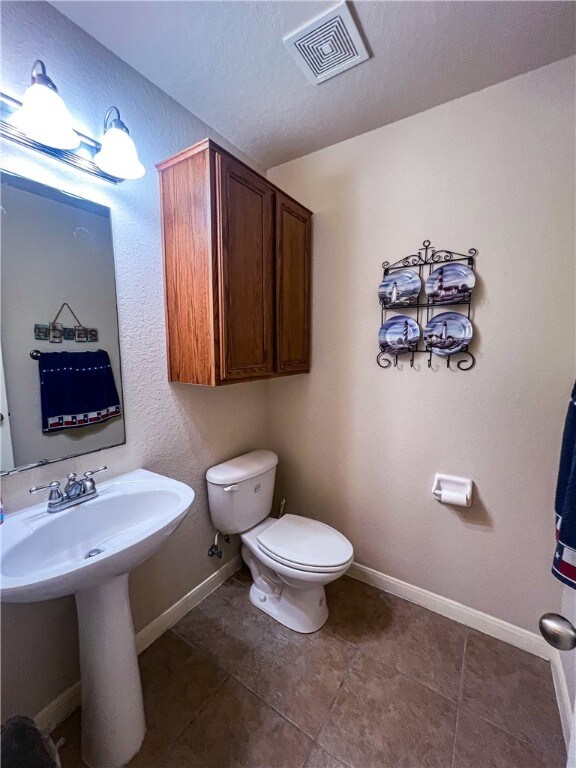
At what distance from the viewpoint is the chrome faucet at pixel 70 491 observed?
103cm

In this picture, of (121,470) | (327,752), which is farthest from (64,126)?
(327,752)

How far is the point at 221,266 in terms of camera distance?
1.25m

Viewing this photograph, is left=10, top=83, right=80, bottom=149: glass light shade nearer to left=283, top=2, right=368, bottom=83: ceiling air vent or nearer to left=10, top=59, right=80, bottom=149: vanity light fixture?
left=10, top=59, right=80, bottom=149: vanity light fixture

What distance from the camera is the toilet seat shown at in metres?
1.37

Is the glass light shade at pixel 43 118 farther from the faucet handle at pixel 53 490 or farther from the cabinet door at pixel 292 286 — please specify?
the faucet handle at pixel 53 490

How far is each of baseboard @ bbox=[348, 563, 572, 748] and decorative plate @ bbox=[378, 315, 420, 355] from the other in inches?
49.5

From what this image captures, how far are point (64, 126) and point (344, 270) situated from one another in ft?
4.09

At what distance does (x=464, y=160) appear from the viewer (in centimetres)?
136

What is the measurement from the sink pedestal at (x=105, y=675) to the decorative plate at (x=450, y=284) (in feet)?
5.42

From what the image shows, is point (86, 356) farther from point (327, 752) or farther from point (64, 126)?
point (327, 752)

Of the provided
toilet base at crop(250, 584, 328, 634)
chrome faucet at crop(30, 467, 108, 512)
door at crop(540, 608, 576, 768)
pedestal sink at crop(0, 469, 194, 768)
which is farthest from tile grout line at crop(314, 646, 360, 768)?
chrome faucet at crop(30, 467, 108, 512)

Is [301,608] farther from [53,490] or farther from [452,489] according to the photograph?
[53,490]

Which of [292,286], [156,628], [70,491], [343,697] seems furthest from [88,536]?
[292,286]

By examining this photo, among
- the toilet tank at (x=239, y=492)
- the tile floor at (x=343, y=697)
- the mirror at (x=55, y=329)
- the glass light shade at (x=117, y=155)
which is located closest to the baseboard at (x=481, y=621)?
the tile floor at (x=343, y=697)
